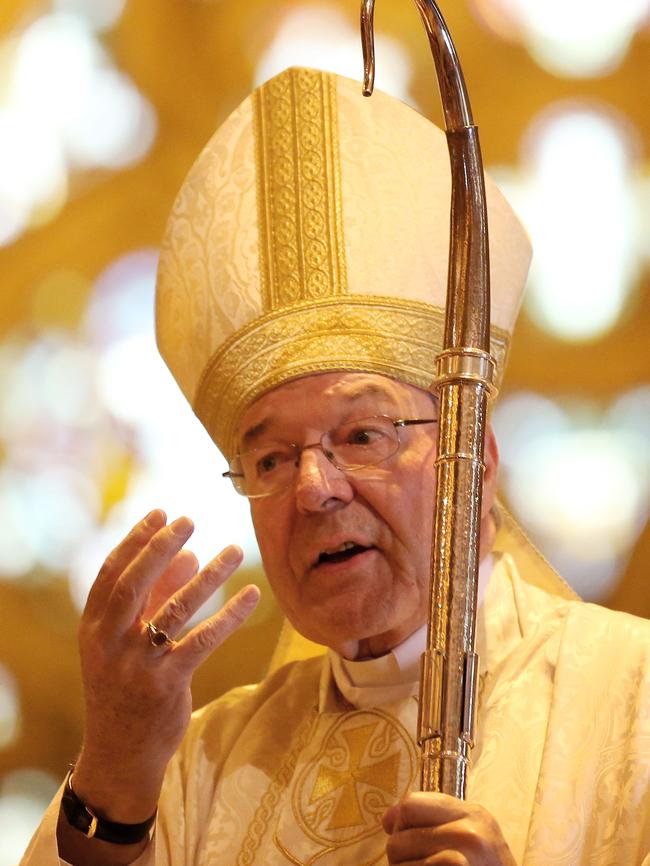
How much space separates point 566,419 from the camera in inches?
157

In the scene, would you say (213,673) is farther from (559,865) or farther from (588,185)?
(559,865)

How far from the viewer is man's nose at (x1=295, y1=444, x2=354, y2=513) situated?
8.89 ft

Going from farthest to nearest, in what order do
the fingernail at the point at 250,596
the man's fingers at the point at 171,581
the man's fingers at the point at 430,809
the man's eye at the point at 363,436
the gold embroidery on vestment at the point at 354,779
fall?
the man's eye at the point at 363,436 → the gold embroidery on vestment at the point at 354,779 → the man's fingers at the point at 171,581 → the fingernail at the point at 250,596 → the man's fingers at the point at 430,809

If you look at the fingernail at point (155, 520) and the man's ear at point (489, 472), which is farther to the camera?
the man's ear at point (489, 472)

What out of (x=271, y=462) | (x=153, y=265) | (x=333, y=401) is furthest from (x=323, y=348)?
(x=153, y=265)

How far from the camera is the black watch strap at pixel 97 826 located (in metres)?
2.52

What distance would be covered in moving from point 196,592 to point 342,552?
504mm

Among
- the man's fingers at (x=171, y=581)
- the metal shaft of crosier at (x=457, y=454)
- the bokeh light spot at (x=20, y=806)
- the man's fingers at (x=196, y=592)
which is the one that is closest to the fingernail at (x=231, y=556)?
the man's fingers at (x=196, y=592)

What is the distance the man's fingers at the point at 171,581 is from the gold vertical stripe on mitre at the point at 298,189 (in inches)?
26.2

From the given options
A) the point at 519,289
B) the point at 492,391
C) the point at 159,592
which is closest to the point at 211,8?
the point at 519,289

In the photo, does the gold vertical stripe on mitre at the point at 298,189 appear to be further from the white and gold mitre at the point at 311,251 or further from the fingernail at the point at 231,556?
the fingernail at the point at 231,556

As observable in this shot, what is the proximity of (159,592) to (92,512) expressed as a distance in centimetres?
172

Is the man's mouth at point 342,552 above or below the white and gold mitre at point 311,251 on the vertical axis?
below

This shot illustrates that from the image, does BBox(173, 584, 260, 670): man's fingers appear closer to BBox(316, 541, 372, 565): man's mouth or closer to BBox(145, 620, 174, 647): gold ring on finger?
BBox(145, 620, 174, 647): gold ring on finger
